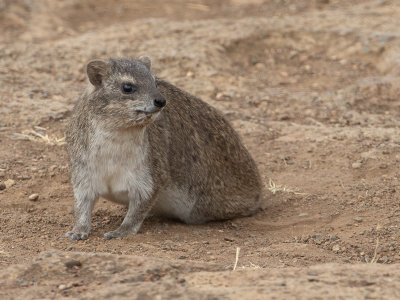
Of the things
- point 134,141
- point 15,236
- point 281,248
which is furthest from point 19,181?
point 281,248

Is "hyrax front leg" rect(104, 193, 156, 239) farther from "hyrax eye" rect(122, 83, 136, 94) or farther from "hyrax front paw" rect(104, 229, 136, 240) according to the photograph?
"hyrax eye" rect(122, 83, 136, 94)

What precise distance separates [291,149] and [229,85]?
2387 mm

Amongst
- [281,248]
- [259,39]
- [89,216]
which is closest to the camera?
[281,248]

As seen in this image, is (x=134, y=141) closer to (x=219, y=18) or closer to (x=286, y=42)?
(x=286, y=42)

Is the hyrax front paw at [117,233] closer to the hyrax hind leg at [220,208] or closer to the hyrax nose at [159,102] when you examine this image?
the hyrax hind leg at [220,208]

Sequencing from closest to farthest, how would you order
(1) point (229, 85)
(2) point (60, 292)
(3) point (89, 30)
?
(2) point (60, 292), (1) point (229, 85), (3) point (89, 30)

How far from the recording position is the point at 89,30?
45.9 ft

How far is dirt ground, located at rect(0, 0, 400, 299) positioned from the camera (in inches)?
194

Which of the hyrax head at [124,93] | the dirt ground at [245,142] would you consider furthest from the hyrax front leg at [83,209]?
the hyrax head at [124,93]

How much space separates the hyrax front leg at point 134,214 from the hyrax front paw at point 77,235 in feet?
0.87

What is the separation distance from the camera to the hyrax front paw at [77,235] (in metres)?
6.70

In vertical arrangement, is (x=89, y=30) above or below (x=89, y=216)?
above

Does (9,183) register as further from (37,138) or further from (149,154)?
(149,154)

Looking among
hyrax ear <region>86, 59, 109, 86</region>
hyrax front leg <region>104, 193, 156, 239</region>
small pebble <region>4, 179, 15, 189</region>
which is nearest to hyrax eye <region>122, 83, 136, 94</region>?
hyrax ear <region>86, 59, 109, 86</region>
